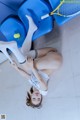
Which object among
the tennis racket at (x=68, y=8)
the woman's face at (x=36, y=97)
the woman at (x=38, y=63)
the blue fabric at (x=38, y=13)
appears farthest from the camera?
the woman's face at (x=36, y=97)

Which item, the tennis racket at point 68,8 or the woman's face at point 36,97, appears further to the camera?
the woman's face at point 36,97

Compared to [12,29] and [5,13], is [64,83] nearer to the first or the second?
[12,29]

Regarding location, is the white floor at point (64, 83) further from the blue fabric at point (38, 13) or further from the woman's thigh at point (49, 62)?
the blue fabric at point (38, 13)

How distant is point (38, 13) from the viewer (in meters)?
1.54

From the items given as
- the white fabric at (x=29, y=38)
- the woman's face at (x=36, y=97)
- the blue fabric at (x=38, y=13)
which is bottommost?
the woman's face at (x=36, y=97)

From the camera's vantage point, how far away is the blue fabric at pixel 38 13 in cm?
148

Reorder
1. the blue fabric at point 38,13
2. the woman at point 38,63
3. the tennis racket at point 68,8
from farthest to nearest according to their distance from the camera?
1. the woman at point 38,63
2. the blue fabric at point 38,13
3. the tennis racket at point 68,8

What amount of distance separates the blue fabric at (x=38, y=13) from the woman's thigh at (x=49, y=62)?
19 centimetres

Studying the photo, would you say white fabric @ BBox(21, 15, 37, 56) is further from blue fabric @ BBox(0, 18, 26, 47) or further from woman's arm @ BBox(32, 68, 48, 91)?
woman's arm @ BBox(32, 68, 48, 91)

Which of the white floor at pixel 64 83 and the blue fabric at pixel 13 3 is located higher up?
the blue fabric at pixel 13 3

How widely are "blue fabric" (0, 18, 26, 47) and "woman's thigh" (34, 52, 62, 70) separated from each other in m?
0.21

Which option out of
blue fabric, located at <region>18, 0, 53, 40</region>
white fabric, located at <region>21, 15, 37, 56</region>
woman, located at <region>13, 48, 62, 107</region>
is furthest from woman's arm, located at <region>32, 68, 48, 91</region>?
blue fabric, located at <region>18, 0, 53, 40</region>

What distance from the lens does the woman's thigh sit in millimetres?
1588

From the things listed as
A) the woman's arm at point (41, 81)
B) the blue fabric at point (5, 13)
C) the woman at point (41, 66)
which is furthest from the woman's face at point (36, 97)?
the blue fabric at point (5, 13)
